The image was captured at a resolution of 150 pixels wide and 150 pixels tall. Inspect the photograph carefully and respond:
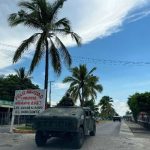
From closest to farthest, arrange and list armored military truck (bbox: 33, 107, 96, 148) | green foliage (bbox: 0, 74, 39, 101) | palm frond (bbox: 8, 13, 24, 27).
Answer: armored military truck (bbox: 33, 107, 96, 148) → palm frond (bbox: 8, 13, 24, 27) → green foliage (bbox: 0, 74, 39, 101)

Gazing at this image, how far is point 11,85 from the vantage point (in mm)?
82312

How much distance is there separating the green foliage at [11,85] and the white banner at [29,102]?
5323cm

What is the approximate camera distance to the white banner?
1007 inches

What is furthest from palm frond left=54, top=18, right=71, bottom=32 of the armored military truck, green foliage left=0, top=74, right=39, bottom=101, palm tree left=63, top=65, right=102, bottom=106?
green foliage left=0, top=74, right=39, bottom=101

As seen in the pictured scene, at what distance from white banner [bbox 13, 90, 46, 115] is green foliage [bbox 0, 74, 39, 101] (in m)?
53.2

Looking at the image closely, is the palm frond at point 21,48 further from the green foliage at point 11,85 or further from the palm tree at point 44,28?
the green foliage at point 11,85

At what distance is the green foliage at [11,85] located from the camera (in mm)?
79875

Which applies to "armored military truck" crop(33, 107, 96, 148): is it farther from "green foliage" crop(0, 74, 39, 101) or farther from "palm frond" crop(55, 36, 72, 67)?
"green foliage" crop(0, 74, 39, 101)

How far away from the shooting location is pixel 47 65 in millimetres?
31328

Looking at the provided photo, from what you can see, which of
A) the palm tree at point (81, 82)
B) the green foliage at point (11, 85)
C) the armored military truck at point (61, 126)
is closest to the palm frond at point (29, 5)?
the armored military truck at point (61, 126)

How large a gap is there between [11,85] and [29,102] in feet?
189

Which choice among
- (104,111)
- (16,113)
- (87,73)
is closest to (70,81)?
(87,73)

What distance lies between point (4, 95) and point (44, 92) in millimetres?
55857

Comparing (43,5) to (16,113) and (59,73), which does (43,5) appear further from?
(16,113)
